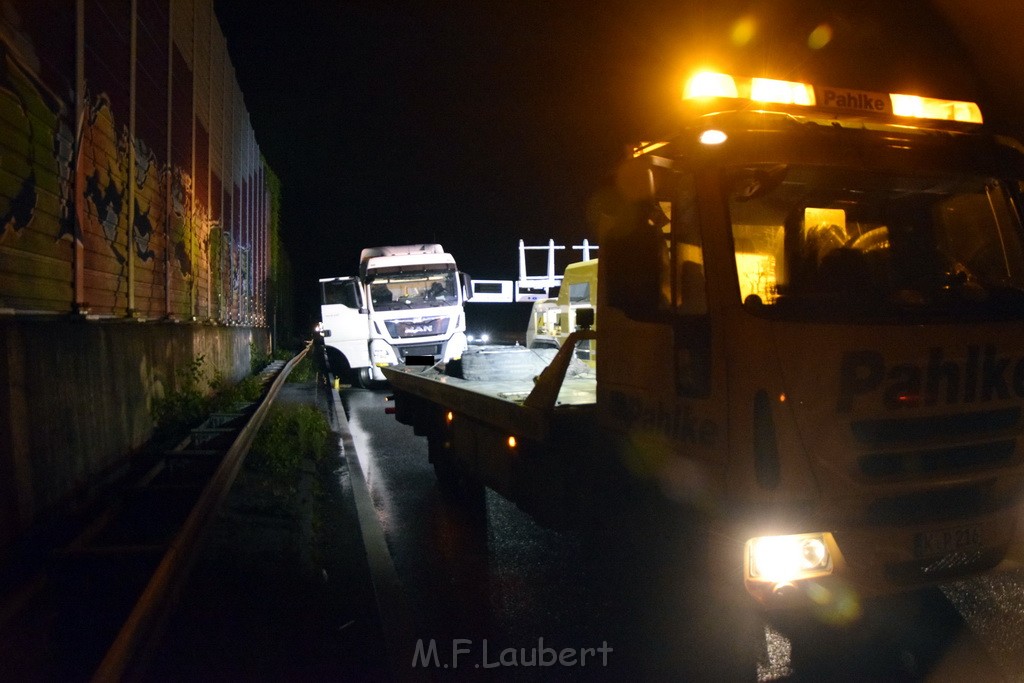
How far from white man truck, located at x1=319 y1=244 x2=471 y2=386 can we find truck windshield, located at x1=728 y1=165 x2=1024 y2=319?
15529mm

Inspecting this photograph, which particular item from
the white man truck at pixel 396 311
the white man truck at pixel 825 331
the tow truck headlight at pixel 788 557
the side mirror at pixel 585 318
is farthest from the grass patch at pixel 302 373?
the tow truck headlight at pixel 788 557

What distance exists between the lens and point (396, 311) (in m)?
19.2

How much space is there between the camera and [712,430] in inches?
138

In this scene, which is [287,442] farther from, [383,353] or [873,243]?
[383,353]

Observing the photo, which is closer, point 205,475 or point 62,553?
point 62,553

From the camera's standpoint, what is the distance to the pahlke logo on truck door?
340 centimetres

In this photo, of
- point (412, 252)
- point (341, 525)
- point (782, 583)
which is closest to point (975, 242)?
point (782, 583)

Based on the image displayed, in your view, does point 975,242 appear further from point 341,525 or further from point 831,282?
point 341,525

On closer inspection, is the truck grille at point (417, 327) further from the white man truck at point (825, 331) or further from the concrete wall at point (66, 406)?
the white man truck at point (825, 331)

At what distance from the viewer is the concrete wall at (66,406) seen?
4.74m

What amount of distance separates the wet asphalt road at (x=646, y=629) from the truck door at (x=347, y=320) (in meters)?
14.0

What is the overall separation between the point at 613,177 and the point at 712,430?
141 centimetres

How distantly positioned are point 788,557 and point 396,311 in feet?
54.2

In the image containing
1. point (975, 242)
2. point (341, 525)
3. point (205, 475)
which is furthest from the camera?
point (205, 475)
